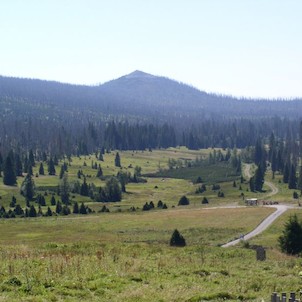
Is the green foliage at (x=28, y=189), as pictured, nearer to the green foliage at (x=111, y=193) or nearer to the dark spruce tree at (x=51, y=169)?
the green foliage at (x=111, y=193)

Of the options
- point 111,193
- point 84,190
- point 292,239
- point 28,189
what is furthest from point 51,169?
point 292,239

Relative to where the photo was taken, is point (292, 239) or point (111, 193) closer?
point (292, 239)

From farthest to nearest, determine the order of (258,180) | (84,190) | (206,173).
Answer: (206,173)
(258,180)
(84,190)

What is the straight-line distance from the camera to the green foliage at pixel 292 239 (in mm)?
37428

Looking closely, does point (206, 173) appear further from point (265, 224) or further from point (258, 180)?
point (265, 224)

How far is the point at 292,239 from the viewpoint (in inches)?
1480

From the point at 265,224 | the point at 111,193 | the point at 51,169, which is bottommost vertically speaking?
the point at 111,193

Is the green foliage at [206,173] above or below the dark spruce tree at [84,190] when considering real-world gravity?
above

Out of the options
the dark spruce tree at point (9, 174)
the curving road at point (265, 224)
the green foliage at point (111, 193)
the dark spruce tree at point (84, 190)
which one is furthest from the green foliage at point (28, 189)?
the curving road at point (265, 224)

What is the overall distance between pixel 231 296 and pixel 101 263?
292 inches

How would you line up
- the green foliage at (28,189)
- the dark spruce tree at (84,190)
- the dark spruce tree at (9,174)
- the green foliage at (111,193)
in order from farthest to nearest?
the dark spruce tree at (9,174), the dark spruce tree at (84,190), the green foliage at (111,193), the green foliage at (28,189)

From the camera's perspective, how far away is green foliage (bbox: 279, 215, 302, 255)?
3743 cm

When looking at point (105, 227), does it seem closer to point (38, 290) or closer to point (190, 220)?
point (190, 220)

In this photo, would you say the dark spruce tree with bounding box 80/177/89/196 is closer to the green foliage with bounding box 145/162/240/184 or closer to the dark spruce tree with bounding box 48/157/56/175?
the dark spruce tree with bounding box 48/157/56/175
